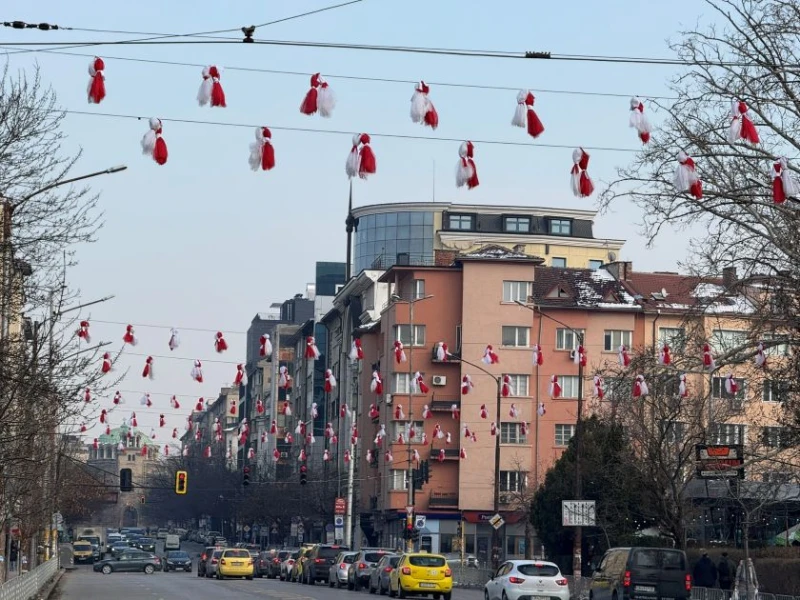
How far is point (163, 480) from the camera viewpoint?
166 m

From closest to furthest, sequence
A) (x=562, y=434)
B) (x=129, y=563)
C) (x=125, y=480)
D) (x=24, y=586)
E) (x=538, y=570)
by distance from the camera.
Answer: (x=24, y=586), (x=538, y=570), (x=125, y=480), (x=129, y=563), (x=562, y=434)

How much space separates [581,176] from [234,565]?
45.4m

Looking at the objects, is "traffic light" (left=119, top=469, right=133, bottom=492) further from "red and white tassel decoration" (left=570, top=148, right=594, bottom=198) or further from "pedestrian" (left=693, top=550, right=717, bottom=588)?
"red and white tassel decoration" (left=570, top=148, right=594, bottom=198)

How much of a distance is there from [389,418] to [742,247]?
5705 cm

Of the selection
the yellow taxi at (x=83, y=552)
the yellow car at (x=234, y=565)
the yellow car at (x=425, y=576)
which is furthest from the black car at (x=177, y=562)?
the yellow car at (x=425, y=576)

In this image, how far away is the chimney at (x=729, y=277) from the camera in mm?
33856

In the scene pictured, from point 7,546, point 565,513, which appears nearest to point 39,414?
point 7,546

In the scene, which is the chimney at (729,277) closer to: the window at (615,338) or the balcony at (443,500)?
the balcony at (443,500)

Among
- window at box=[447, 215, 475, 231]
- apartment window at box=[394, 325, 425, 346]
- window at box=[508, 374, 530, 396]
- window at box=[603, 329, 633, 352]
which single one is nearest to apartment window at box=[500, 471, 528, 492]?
window at box=[508, 374, 530, 396]

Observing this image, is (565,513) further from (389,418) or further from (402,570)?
(389,418)

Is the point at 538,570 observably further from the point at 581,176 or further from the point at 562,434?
the point at 562,434

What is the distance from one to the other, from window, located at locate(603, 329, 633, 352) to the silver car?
35256 millimetres

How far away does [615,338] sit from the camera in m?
88.4

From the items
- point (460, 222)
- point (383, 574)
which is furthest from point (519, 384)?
point (383, 574)
